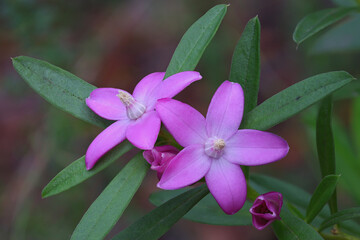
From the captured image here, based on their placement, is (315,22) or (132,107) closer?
(132,107)

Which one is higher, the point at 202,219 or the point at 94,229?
the point at 94,229

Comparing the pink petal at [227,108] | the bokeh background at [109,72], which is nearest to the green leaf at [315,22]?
the pink petal at [227,108]

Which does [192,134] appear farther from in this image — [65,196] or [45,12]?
[65,196]

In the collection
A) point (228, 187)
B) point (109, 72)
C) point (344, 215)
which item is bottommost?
point (109, 72)

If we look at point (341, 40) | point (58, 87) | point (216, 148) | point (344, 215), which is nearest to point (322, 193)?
point (344, 215)

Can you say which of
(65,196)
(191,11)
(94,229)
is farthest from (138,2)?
(94,229)

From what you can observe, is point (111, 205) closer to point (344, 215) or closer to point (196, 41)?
point (196, 41)

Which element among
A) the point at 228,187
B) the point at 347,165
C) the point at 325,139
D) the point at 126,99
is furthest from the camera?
the point at 347,165

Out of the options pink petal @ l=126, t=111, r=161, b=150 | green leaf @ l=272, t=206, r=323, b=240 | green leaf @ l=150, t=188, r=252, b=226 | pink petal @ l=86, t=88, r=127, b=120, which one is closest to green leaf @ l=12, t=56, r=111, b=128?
pink petal @ l=86, t=88, r=127, b=120
